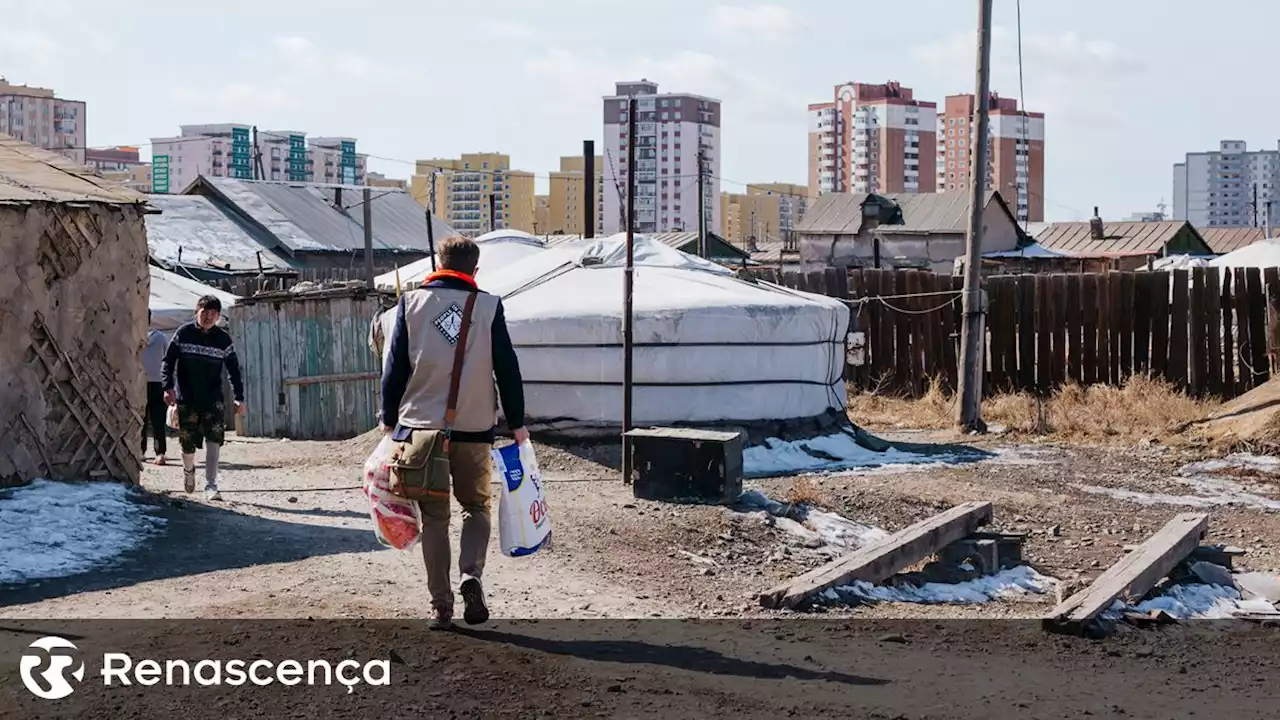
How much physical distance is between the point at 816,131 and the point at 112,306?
334ft

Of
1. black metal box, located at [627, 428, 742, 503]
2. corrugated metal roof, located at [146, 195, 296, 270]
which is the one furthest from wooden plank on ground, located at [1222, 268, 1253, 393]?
corrugated metal roof, located at [146, 195, 296, 270]

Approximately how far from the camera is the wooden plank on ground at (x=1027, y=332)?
1562 centimetres

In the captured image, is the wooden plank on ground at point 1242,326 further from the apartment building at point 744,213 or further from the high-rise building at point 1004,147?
the apartment building at point 744,213

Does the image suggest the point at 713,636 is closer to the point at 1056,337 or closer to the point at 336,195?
the point at 1056,337

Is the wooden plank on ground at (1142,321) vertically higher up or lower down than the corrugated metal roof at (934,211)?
lower down

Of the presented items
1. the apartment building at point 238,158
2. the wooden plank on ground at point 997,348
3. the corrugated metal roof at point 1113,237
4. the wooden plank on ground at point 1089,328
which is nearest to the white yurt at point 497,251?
the wooden plank on ground at point 997,348

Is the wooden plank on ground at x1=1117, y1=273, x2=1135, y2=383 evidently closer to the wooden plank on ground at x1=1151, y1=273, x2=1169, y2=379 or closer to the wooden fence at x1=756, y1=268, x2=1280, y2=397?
the wooden fence at x1=756, y1=268, x2=1280, y2=397

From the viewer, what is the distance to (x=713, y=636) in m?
5.91

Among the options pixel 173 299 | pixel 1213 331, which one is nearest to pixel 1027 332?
pixel 1213 331

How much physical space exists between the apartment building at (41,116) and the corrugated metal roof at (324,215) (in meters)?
81.1

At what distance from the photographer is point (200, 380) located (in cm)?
972

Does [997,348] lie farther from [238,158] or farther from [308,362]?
[238,158]

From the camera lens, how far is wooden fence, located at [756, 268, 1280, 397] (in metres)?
14.6

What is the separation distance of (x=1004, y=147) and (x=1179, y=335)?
87.0 meters
